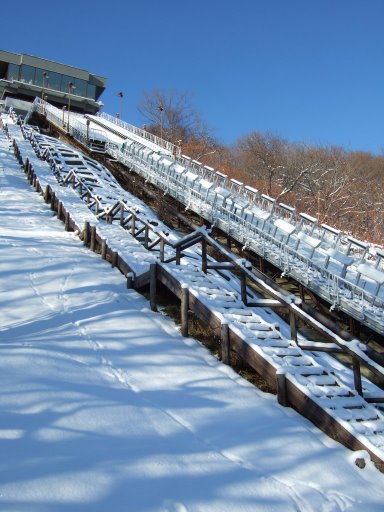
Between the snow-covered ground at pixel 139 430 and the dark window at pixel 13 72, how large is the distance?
57780 millimetres

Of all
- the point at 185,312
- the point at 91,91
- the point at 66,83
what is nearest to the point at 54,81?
the point at 66,83

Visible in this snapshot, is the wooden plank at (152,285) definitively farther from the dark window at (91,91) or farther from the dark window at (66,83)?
the dark window at (91,91)

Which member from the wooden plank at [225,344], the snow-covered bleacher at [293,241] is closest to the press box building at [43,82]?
the snow-covered bleacher at [293,241]

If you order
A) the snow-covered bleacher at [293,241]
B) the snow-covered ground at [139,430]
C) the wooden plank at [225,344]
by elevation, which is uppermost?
the snow-covered bleacher at [293,241]

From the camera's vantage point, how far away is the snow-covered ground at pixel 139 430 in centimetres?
395

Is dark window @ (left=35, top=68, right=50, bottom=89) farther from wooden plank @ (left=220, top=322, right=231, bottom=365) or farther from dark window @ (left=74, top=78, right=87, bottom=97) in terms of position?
wooden plank @ (left=220, top=322, right=231, bottom=365)

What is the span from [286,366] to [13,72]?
61822 mm

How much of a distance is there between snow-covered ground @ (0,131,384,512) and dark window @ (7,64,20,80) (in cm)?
5778

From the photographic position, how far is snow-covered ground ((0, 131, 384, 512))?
3949 mm

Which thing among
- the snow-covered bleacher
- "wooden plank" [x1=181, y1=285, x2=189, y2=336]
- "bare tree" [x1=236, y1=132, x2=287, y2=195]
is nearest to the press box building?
"bare tree" [x1=236, y1=132, x2=287, y2=195]

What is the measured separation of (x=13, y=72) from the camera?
5838cm

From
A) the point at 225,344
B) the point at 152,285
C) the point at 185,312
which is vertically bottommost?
the point at 225,344

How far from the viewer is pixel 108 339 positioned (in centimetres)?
723

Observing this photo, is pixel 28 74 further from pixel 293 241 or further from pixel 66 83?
pixel 293 241
